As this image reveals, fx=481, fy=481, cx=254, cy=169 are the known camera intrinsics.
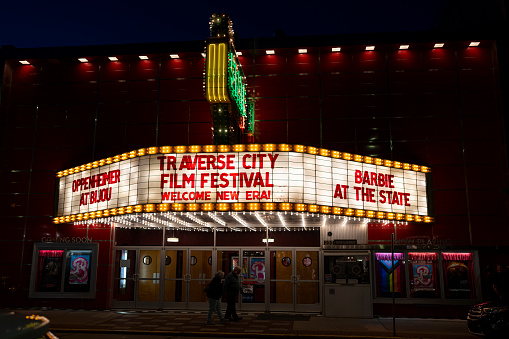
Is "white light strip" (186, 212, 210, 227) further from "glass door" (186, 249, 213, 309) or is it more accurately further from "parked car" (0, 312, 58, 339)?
"parked car" (0, 312, 58, 339)

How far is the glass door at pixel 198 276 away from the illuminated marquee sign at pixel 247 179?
457 centimetres

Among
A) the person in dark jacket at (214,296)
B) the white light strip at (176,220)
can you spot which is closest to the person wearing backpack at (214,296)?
the person in dark jacket at (214,296)

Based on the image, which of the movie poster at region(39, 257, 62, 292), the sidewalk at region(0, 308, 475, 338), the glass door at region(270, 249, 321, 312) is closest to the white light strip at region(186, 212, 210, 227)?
the glass door at region(270, 249, 321, 312)

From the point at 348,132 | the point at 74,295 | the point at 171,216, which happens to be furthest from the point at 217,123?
the point at 74,295

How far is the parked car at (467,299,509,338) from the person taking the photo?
1166 cm

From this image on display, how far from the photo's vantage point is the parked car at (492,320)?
38.3 ft

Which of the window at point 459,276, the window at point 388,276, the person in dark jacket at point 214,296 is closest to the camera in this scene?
the person in dark jacket at point 214,296

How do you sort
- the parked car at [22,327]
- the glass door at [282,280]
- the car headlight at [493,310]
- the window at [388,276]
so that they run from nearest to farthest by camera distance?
the parked car at [22,327] < the car headlight at [493,310] < the window at [388,276] < the glass door at [282,280]

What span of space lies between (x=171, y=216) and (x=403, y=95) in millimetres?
10051

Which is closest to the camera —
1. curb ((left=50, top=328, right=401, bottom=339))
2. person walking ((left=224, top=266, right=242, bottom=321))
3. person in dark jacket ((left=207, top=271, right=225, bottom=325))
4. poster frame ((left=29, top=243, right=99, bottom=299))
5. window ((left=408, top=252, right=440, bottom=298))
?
curb ((left=50, top=328, right=401, bottom=339))

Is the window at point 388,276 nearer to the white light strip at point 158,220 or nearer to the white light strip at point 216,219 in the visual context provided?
the white light strip at point 216,219

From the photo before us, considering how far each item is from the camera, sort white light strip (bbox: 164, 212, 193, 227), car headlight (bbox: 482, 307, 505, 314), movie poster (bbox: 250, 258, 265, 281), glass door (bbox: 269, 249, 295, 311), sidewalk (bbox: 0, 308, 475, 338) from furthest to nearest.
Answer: movie poster (bbox: 250, 258, 265, 281) < glass door (bbox: 269, 249, 295, 311) < white light strip (bbox: 164, 212, 193, 227) < sidewalk (bbox: 0, 308, 475, 338) < car headlight (bbox: 482, 307, 505, 314)

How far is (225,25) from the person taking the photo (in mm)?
15102

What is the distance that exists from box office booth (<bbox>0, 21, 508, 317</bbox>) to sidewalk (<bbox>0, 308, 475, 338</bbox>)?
0.92 m
